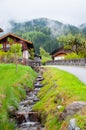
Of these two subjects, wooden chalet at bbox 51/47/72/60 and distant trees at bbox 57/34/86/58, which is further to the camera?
wooden chalet at bbox 51/47/72/60

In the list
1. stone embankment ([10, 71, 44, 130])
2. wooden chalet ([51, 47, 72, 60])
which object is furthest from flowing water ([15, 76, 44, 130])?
wooden chalet ([51, 47, 72, 60])

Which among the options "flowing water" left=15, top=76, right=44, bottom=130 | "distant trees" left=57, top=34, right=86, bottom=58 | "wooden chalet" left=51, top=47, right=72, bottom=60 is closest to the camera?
"flowing water" left=15, top=76, right=44, bottom=130

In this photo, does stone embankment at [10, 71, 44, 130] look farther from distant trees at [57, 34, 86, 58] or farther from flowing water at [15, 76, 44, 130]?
distant trees at [57, 34, 86, 58]

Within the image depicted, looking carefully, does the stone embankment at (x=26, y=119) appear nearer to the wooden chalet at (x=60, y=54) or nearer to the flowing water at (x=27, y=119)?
the flowing water at (x=27, y=119)

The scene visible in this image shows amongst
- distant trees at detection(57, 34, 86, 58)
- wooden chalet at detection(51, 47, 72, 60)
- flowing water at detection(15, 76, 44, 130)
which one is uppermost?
distant trees at detection(57, 34, 86, 58)

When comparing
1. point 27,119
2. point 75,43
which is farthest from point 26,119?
point 75,43

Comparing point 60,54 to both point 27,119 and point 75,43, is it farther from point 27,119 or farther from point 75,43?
point 27,119

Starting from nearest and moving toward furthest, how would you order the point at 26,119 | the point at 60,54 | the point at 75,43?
1. the point at 26,119
2. the point at 75,43
3. the point at 60,54

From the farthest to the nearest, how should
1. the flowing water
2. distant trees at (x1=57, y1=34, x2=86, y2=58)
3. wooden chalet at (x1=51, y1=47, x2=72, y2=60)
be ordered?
wooden chalet at (x1=51, y1=47, x2=72, y2=60) → distant trees at (x1=57, y1=34, x2=86, y2=58) → the flowing water

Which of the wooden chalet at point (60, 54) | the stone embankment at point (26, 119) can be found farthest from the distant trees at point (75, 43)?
the stone embankment at point (26, 119)

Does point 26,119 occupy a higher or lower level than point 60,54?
lower

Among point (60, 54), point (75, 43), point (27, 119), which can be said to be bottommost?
point (27, 119)

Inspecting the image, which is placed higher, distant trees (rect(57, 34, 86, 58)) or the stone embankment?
distant trees (rect(57, 34, 86, 58))

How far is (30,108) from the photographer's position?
66.9 feet
